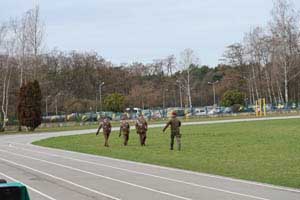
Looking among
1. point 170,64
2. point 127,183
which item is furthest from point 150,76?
point 127,183

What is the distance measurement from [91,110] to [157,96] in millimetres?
20733

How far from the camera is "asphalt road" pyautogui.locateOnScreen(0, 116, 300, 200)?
12.4 m

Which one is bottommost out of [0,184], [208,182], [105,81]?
[208,182]

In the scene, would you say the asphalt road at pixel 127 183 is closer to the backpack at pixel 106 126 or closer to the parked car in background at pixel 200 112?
the backpack at pixel 106 126

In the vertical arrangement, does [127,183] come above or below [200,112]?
below

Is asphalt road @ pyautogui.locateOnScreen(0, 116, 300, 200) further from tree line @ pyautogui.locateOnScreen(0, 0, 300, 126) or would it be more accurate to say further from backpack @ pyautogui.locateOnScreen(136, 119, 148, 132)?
tree line @ pyautogui.locateOnScreen(0, 0, 300, 126)

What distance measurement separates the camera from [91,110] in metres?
97.9

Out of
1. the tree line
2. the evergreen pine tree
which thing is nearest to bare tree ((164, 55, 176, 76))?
the tree line

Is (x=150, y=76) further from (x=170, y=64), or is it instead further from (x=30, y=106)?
(x=30, y=106)

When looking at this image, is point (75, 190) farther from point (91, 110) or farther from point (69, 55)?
point (69, 55)

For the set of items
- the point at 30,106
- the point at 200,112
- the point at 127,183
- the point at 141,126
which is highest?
the point at 30,106

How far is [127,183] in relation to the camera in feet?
49.1

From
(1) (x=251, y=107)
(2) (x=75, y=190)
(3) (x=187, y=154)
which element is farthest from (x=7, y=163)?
(1) (x=251, y=107)

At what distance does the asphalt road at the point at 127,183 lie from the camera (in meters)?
12.4
